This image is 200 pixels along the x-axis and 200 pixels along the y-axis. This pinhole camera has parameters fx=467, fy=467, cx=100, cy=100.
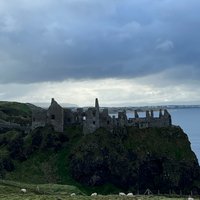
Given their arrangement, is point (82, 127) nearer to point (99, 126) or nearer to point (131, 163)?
point (99, 126)

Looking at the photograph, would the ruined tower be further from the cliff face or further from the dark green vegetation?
the cliff face

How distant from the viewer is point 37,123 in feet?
432

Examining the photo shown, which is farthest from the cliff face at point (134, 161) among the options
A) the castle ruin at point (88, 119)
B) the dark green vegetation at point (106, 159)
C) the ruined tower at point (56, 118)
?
the ruined tower at point (56, 118)

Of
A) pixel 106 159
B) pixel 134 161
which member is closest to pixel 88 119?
pixel 106 159

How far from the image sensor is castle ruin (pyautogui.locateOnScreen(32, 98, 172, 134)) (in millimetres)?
126250

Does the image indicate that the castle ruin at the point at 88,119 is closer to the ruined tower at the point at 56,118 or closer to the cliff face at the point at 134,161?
the ruined tower at the point at 56,118

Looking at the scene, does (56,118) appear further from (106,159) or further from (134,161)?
(134,161)

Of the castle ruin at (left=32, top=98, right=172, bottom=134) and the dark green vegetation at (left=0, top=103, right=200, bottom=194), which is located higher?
the castle ruin at (left=32, top=98, right=172, bottom=134)

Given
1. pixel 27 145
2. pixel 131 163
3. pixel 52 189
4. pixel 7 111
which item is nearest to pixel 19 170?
pixel 27 145

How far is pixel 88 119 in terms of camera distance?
126 meters

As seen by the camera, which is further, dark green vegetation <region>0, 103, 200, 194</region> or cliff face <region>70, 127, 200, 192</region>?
cliff face <region>70, 127, 200, 192</region>

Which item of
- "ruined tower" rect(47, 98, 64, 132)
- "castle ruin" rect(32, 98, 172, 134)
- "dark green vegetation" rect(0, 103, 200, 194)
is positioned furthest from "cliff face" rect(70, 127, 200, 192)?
"ruined tower" rect(47, 98, 64, 132)

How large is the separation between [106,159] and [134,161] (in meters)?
7.55

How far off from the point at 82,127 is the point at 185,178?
1217 inches
